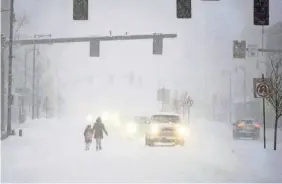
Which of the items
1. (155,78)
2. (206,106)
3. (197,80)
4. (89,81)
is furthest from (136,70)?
(206,106)

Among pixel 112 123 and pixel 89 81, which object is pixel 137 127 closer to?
pixel 112 123

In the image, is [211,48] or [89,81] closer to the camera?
[211,48]

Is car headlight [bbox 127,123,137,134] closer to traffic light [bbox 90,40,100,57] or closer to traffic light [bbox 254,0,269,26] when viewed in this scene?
traffic light [bbox 90,40,100,57]

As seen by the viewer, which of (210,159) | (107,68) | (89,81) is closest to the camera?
(210,159)

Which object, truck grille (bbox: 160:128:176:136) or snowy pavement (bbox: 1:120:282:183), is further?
truck grille (bbox: 160:128:176:136)

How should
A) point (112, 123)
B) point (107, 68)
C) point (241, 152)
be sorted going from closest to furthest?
point (241, 152) < point (112, 123) < point (107, 68)

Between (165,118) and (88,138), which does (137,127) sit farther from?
(88,138)

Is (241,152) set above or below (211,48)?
below

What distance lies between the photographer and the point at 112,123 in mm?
51562

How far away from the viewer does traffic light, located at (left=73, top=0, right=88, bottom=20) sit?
51.4ft

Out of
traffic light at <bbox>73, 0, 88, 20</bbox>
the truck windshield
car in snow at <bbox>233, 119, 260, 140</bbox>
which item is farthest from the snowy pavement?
car in snow at <bbox>233, 119, 260, 140</bbox>

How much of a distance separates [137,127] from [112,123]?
2071 cm

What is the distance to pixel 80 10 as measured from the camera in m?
15.8

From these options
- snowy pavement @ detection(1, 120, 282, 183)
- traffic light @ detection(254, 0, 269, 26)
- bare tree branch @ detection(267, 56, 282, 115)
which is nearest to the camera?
snowy pavement @ detection(1, 120, 282, 183)
